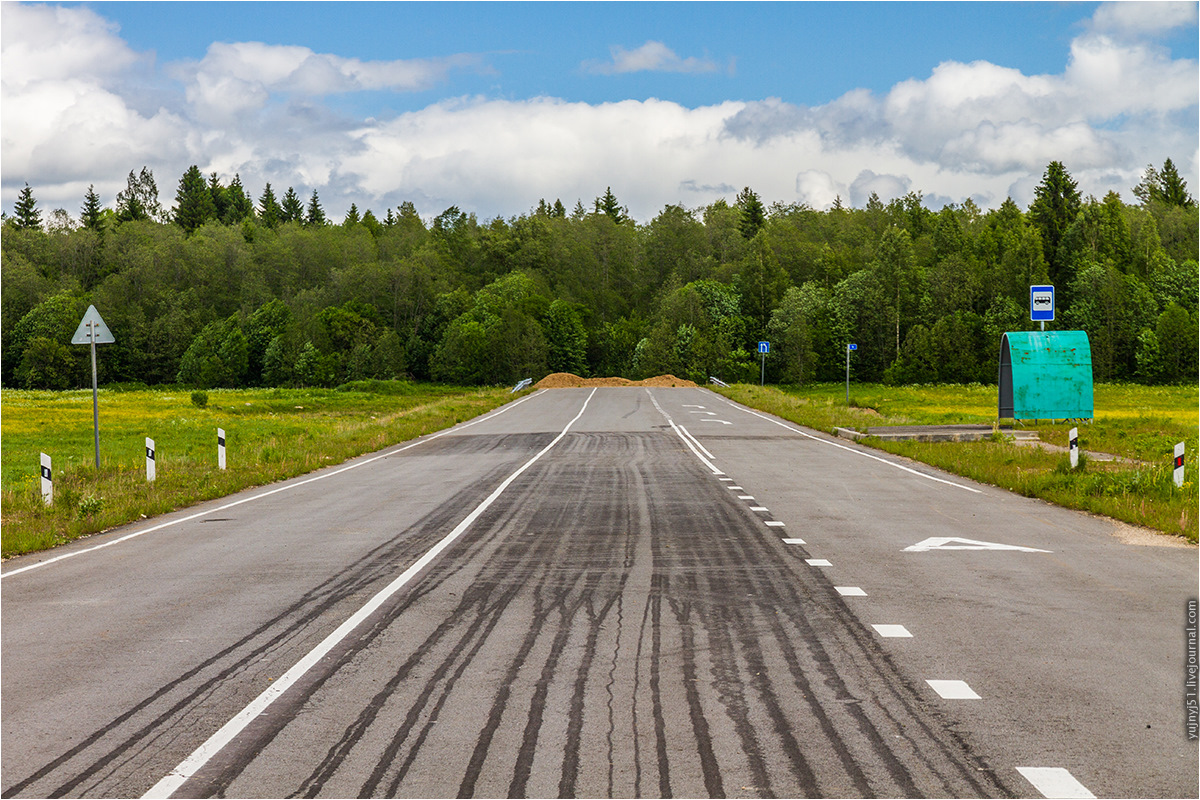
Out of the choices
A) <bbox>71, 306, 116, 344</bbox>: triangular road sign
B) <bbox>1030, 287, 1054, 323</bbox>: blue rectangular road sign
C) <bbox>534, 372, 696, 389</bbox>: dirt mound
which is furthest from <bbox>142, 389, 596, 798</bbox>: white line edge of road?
<bbox>534, 372, 696, 389</bbox>: dirt mound

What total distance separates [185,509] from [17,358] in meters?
124

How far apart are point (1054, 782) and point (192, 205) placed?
18986 cm

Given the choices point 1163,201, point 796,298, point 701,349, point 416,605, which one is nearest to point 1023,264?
point 796,298

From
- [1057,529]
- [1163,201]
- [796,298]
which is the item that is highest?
[1163,201]

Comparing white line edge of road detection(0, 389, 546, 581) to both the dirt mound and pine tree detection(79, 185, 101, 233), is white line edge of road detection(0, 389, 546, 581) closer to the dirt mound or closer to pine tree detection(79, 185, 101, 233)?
the dirt mound

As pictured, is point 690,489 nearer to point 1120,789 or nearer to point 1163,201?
point 1120,789

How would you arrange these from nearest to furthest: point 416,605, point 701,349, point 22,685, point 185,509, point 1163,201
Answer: point 22,685 → point 416,605 → point 185,509 → point 701,349 → point 1163,201

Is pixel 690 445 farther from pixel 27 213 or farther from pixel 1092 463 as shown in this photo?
pixel 27 213

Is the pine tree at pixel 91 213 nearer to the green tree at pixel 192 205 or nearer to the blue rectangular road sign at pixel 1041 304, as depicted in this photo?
the green tree at pixel 192 205

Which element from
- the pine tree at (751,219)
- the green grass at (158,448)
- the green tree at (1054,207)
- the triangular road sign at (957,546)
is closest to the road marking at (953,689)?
the triangular road sign at (957,546)

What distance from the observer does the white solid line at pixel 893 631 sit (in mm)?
7020

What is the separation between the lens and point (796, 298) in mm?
114938

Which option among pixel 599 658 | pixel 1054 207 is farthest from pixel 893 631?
pixel 1054 207

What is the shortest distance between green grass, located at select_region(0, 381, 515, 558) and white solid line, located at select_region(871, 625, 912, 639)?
9.65m
